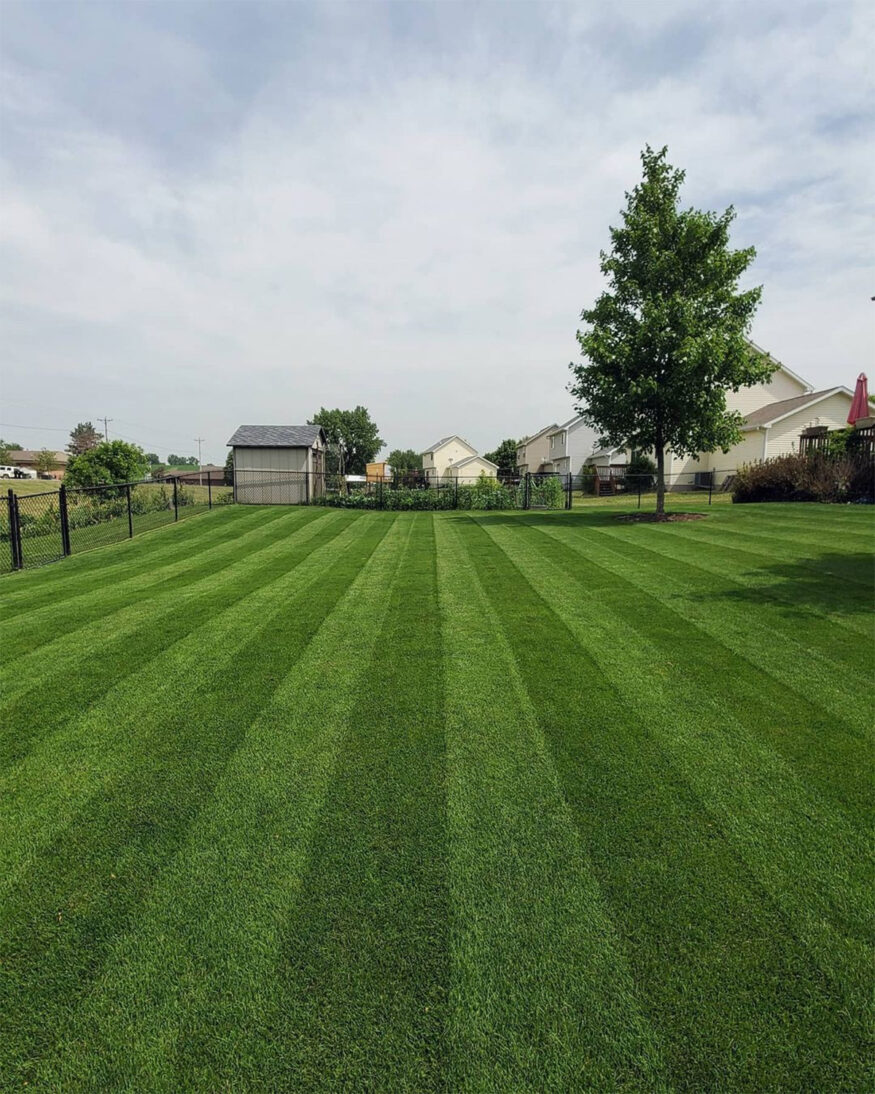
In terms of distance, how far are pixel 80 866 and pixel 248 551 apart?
8.55m

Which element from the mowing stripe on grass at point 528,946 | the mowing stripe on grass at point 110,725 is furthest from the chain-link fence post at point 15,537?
the mowing stripe on grass at point 528,946

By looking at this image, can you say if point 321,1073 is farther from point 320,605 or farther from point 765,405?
point 765,405

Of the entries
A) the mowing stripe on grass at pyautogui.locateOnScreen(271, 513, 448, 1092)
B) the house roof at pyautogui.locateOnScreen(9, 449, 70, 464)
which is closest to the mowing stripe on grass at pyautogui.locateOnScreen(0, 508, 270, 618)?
the mowing stripe on grass at pyautogui.locateOnScreen(271, 513, 448, 1092)

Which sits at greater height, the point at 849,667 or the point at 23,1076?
the point at 849,667

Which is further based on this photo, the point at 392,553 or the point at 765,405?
the point at 765,405

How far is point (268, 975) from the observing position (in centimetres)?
193

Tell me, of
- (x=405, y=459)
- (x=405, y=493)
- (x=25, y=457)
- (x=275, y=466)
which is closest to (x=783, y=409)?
(x=405, y=493)

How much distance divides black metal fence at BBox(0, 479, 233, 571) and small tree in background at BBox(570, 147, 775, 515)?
39.4 ft

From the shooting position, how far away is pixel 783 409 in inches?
1070

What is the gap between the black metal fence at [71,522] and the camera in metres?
9.50

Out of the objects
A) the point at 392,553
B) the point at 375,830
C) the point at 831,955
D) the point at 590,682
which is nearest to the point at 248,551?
the point at 392,553

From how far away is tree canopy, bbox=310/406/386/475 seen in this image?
62.2 meters

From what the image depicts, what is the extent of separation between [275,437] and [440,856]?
1085 inches

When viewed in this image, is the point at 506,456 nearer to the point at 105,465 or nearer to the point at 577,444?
the point at 577,444
